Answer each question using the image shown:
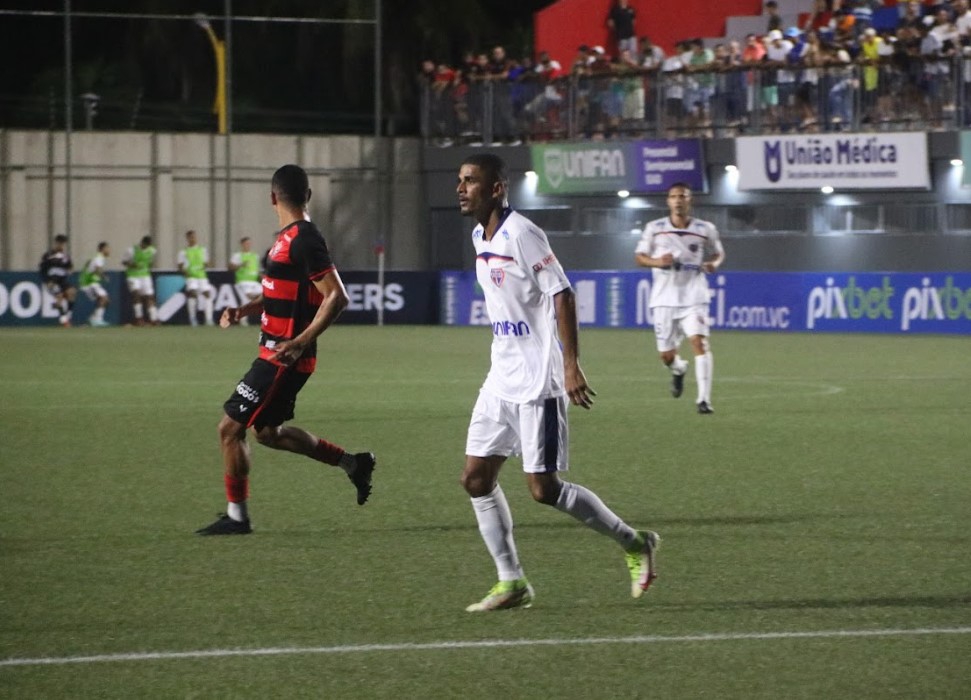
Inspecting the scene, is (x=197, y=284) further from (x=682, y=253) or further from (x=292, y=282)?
(x=292, y=282)

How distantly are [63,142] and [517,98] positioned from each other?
10.8 m

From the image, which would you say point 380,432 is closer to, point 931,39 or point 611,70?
point 931,39

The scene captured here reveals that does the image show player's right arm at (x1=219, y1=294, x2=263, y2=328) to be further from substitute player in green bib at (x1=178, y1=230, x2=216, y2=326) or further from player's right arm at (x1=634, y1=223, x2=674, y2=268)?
substitute player in green bib at (x1=178, y1=230, x2=216, y2=326)

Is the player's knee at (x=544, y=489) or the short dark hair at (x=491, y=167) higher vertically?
the short dark hair at (x=491, y=167)

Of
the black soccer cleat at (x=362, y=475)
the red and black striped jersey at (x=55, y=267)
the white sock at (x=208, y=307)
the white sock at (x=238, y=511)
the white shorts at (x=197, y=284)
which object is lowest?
the white sock at (x=238, y=511)

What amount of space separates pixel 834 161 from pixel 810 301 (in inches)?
114

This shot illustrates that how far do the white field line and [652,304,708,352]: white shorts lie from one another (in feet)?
37.0

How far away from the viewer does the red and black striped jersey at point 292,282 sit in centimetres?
984

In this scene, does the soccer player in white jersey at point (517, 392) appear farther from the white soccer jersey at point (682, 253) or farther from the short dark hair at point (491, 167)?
the white soccer jersey at point (682, 253)

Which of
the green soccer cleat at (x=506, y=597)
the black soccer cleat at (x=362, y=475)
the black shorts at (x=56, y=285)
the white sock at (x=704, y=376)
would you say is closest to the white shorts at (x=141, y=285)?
the black shorts at (x=56, y=285)

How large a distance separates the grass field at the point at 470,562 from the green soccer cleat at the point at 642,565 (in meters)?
0.08

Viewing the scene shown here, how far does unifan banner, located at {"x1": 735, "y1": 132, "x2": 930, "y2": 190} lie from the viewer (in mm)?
35344

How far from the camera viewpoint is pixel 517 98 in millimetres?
42375

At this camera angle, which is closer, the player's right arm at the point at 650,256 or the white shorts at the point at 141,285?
the player's right arm at the point at 650,256
